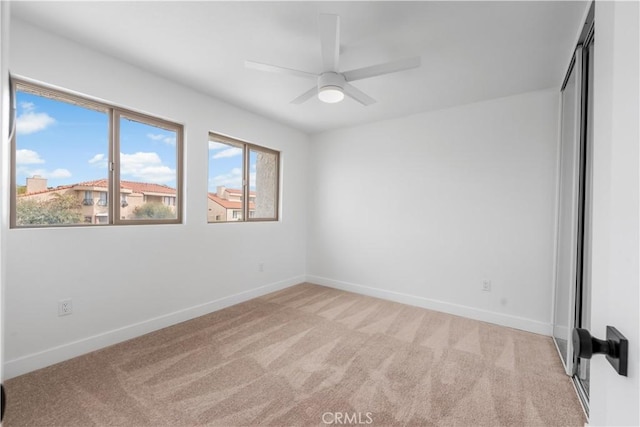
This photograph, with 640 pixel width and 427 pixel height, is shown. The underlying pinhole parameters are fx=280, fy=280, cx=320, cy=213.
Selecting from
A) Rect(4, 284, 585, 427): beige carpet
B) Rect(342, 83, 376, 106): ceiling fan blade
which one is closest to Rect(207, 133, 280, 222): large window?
Rect(4, 284, 585, 427): beige carpet

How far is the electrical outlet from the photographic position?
83.8 inches

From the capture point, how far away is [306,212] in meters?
4.64

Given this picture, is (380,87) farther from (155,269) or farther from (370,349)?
(155,269)

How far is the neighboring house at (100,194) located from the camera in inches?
83.2

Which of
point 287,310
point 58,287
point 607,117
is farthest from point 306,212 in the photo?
point 607,117

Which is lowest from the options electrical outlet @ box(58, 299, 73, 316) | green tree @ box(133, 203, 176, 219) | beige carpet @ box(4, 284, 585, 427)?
beige carpet @ box(4, 284, 585, 427)

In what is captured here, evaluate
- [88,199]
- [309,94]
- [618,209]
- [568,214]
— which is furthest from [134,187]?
[568,214]

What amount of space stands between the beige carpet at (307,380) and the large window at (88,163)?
3.77 ft

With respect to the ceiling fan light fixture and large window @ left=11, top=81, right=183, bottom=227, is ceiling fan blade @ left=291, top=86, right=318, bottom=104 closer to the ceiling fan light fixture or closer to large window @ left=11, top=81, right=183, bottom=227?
the ceiling fan light fixture

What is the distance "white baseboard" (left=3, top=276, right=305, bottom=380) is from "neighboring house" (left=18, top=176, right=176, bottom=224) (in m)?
0.97

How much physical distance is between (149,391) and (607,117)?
98.5 inches

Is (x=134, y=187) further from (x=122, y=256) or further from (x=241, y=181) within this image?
(x=241, y=181)

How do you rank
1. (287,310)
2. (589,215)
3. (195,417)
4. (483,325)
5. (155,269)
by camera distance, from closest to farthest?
(195,417) < (589,215) < (155,269) < (483,325) < (287,310)

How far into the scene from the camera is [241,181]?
370 centimetres
